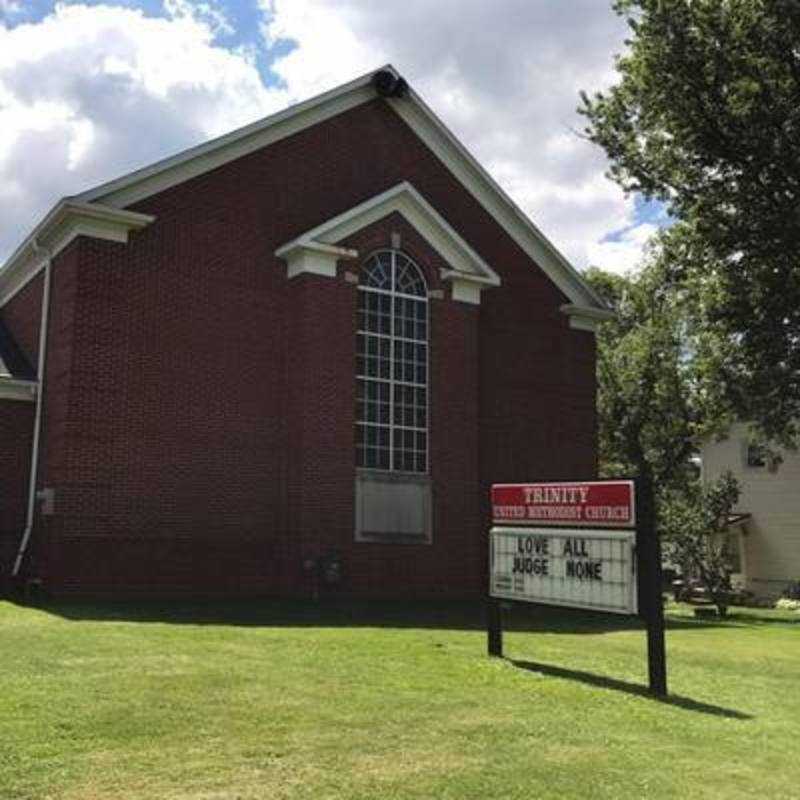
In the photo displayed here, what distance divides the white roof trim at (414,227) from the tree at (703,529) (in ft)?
54.0

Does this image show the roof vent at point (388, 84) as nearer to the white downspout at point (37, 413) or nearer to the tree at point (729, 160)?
the tree at point (729, 160)

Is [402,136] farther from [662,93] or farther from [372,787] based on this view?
[372,787]

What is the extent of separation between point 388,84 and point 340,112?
4.60 ft

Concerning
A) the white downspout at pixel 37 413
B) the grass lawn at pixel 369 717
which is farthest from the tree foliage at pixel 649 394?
the grass lawn at pixel 369 717

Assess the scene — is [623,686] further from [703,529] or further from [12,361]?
[703,529]

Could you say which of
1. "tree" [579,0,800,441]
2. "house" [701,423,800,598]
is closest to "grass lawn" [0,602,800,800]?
"tree" [579,0,800,441]

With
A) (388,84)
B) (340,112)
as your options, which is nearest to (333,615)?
(340,112)

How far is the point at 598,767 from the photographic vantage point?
6895mm

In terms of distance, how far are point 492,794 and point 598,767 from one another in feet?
3.63

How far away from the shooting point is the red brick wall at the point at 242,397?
18141mm

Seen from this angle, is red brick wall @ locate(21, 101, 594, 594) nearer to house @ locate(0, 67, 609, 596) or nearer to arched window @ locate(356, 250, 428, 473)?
house @ locate(0, 67, 609, 596)

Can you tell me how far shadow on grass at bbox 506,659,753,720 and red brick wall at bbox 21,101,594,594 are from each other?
8727 millimetres

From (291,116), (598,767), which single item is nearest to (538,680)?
(598,767)

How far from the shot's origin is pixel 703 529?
3559cm
